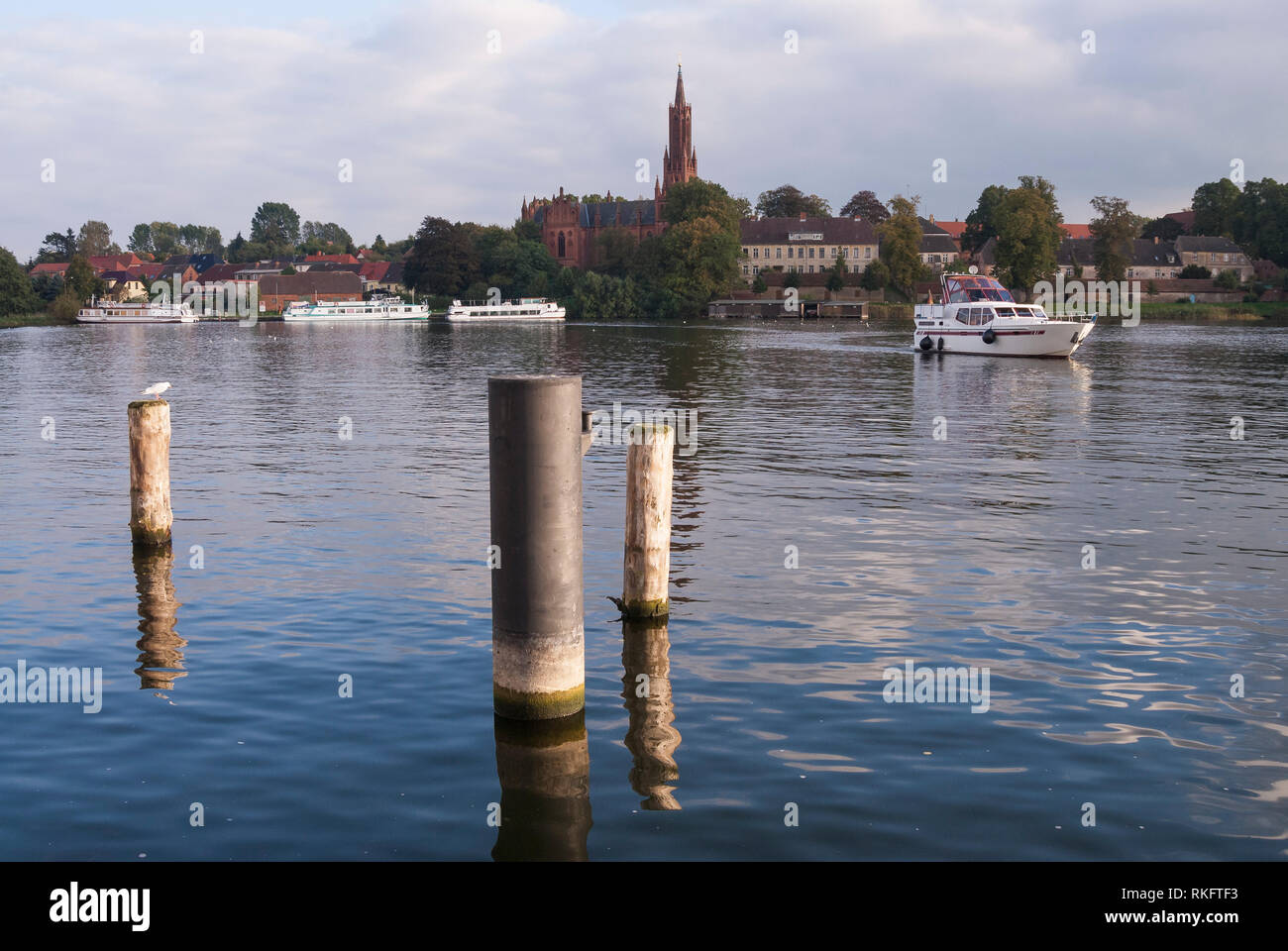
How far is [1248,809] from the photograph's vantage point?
8.68 meters

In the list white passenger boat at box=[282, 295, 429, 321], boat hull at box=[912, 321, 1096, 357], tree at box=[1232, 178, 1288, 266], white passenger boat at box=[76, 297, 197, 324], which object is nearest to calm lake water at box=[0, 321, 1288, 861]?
boat hull at box=[912, 321, 1096, 357]

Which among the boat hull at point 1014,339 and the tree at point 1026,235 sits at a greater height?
the tree at point 1026,235

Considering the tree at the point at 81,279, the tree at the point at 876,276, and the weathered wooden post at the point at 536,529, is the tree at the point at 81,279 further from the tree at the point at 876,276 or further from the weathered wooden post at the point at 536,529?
the weathered wooden post at the point at 536,529

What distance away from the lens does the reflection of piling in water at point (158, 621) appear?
38.9 feet

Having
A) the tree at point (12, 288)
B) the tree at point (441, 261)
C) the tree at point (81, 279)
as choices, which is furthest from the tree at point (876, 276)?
the tree at point (12, 288)

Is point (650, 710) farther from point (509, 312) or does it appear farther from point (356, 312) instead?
point (356, 312)

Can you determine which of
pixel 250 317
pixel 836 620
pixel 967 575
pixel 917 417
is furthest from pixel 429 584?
pixel 250 317

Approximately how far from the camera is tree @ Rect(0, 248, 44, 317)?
158 meters

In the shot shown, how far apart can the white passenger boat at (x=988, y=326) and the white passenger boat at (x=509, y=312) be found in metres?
89.5

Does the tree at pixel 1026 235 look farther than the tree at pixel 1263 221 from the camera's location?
No

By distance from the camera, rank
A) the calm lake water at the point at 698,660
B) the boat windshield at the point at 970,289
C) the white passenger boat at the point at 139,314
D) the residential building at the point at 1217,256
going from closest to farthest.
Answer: the calm lake water at the point at 698,660, the boat windshield at the point at 970,289, the white passenger boat at the point at 139,314, the residential building at the point at 1217,256

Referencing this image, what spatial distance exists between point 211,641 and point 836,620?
22.4ft

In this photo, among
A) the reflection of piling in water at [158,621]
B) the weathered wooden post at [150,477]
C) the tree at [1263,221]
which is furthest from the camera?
the tree at [1263,221]

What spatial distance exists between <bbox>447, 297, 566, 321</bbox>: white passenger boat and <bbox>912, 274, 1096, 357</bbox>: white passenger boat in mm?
89465
